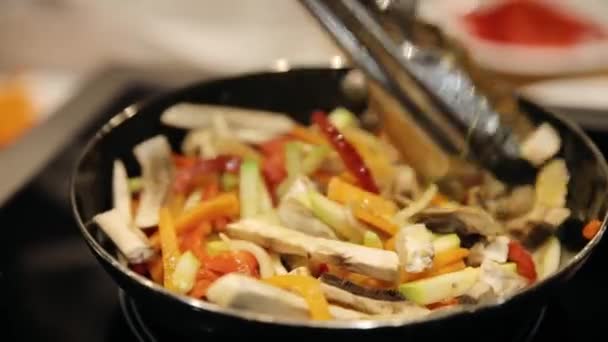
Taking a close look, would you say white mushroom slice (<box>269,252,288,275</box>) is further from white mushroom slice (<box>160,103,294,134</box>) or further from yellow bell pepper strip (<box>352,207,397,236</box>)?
white mushroom slice (<box>160,103,294,134</box>)

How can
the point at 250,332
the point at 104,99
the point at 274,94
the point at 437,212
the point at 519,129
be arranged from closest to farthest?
the point at 250,332 < the point at 437,212 < the point at 519,129 < the point at 274,94 < the point at 104,99

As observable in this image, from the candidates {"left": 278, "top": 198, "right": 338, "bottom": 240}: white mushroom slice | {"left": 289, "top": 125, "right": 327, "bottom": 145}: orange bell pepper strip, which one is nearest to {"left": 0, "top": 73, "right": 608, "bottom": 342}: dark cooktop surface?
{"left": 278, "top": 198, "right": 338, "bottom": 240}: white mushroom slice

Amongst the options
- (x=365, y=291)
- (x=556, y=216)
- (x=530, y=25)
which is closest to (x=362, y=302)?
(x=365, y=291)

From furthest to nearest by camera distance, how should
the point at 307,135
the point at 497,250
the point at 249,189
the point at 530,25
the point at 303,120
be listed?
the point at 530,25 → the point at 303,120 → the point at 307,135 → the point at 249,189 → the point at 497,250

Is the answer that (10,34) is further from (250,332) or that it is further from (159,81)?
(250,332)

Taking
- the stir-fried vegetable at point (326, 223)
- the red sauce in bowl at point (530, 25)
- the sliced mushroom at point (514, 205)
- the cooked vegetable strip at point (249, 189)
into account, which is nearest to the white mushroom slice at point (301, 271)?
the stir-fried vegetable at point (326, 223)

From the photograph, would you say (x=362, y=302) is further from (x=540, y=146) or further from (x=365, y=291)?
(x=540, y=146)

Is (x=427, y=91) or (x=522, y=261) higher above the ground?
(x=427, y=91)

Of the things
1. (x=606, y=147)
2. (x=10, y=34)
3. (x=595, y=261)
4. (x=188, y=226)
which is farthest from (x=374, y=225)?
(x=10, y=34)
